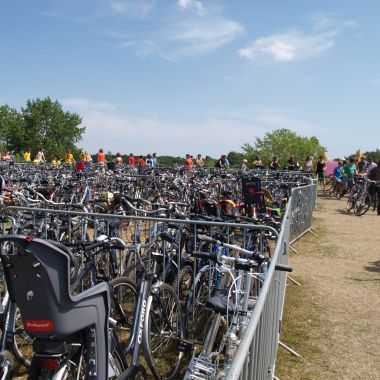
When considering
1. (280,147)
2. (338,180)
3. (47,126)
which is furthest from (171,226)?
(47,126)

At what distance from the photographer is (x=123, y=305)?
4.24m

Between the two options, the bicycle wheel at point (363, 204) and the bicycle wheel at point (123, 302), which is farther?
the bicycle wheel at point (363, 204)

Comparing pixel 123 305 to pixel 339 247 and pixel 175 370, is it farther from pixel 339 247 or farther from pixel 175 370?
pixel 339 247

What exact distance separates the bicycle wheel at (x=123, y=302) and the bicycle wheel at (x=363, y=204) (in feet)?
39.5

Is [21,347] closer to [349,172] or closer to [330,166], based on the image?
[349,172]

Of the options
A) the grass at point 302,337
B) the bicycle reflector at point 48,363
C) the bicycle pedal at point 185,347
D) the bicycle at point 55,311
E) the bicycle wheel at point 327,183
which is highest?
the bicycle wheel at point 327,183

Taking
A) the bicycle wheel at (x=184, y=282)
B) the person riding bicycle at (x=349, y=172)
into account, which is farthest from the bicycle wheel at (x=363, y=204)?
the bicycle wheel at (x=184, y=282)

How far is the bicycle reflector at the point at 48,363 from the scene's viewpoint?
227cm

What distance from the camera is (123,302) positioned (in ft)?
13.8

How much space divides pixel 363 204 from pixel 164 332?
1219cm

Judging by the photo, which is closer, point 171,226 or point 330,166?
point 171,226

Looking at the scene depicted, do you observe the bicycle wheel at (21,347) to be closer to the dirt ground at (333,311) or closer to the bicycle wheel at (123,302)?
the bicycle wheel at (123,302)

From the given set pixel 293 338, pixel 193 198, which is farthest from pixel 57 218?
pixel 193 198

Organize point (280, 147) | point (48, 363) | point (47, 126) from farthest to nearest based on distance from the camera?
point (47, 126), point (280, 147), point (48, 363)
